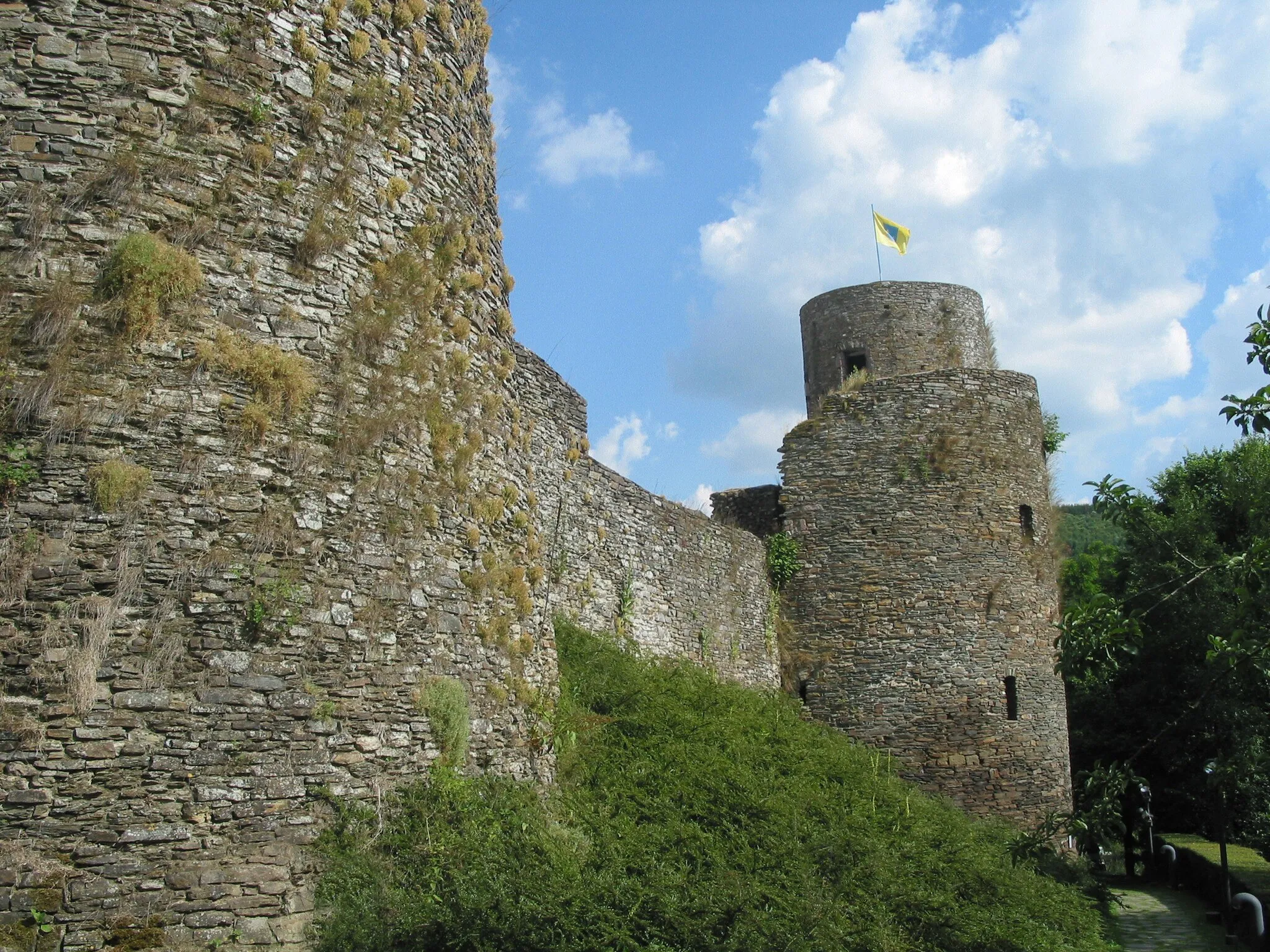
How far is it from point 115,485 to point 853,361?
1727 cm

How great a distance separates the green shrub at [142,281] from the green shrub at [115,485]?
763 millimetres

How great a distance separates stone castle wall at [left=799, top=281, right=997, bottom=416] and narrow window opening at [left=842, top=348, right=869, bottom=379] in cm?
2

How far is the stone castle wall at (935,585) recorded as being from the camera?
16.9m

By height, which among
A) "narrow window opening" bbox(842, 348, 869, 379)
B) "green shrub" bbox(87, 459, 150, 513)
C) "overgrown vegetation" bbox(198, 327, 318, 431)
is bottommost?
"green shrub" bbox(87, 459, 150, 513)

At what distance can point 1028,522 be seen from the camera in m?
18.5

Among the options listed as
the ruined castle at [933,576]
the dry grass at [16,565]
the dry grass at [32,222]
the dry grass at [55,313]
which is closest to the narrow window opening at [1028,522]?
the ruined castle at [933,576]

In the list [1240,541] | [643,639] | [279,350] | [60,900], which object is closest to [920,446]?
[643,639]

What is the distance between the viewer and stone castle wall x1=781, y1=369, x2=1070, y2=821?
1689 centimetres

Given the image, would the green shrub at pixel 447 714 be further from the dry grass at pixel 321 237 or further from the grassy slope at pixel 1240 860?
the grassy slope at pixel 1240 860

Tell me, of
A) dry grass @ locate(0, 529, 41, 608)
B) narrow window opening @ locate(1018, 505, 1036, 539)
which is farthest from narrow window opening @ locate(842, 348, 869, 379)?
dry grass @ locate(0, 529, 41, 608)

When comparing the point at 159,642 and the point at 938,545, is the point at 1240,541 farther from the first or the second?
the point at 159,642

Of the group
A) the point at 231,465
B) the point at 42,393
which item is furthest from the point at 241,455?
the point at 42,393

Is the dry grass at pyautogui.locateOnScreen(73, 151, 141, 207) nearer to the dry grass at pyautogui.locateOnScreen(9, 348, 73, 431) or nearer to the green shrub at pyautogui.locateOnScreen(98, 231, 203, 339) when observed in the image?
the green shrub at pyautogui.locateOnScreen(98, 231, 203, 339)

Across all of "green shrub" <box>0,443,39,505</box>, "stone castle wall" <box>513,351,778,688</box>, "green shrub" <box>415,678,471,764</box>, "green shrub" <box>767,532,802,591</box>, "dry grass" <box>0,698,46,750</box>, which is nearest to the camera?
"dry grass" <box>0,698,46,750</box>
